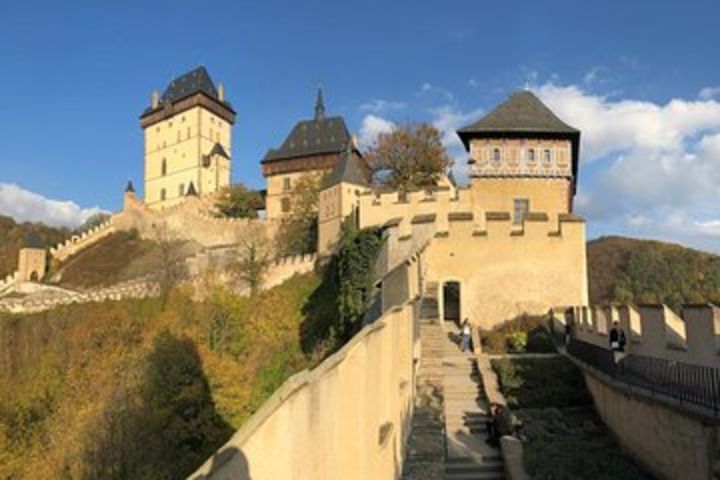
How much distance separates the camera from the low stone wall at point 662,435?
9023 mm

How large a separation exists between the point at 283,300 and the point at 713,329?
3153cm

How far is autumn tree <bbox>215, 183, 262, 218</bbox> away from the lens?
66625 mm

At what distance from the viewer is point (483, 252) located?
25.9m

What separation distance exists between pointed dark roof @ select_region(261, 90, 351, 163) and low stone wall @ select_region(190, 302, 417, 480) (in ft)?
177

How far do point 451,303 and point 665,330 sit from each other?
54.3 ft

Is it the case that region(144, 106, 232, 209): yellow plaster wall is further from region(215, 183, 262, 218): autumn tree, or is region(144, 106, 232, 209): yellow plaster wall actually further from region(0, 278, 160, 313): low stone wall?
region(0, 278, 160, 313): low stone wall

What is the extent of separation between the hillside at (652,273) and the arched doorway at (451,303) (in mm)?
41461

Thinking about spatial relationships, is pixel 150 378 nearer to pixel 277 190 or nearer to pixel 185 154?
pixel 277 190

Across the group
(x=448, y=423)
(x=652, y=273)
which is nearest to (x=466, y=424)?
(x=448, y=423)

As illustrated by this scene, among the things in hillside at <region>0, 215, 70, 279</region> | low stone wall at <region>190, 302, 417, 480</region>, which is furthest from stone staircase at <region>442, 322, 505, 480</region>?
hillside at <region>0, 215, 70, 279</region>

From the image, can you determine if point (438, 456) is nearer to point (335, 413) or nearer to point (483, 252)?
point (335, 413)

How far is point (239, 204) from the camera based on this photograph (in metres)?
66.9

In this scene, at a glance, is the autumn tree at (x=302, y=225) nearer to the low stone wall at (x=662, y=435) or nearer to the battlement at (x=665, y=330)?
the battlement at (x=665, y=330)

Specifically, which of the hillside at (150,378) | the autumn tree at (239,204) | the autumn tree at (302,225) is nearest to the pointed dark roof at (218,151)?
the autumn tree at (239,204)
